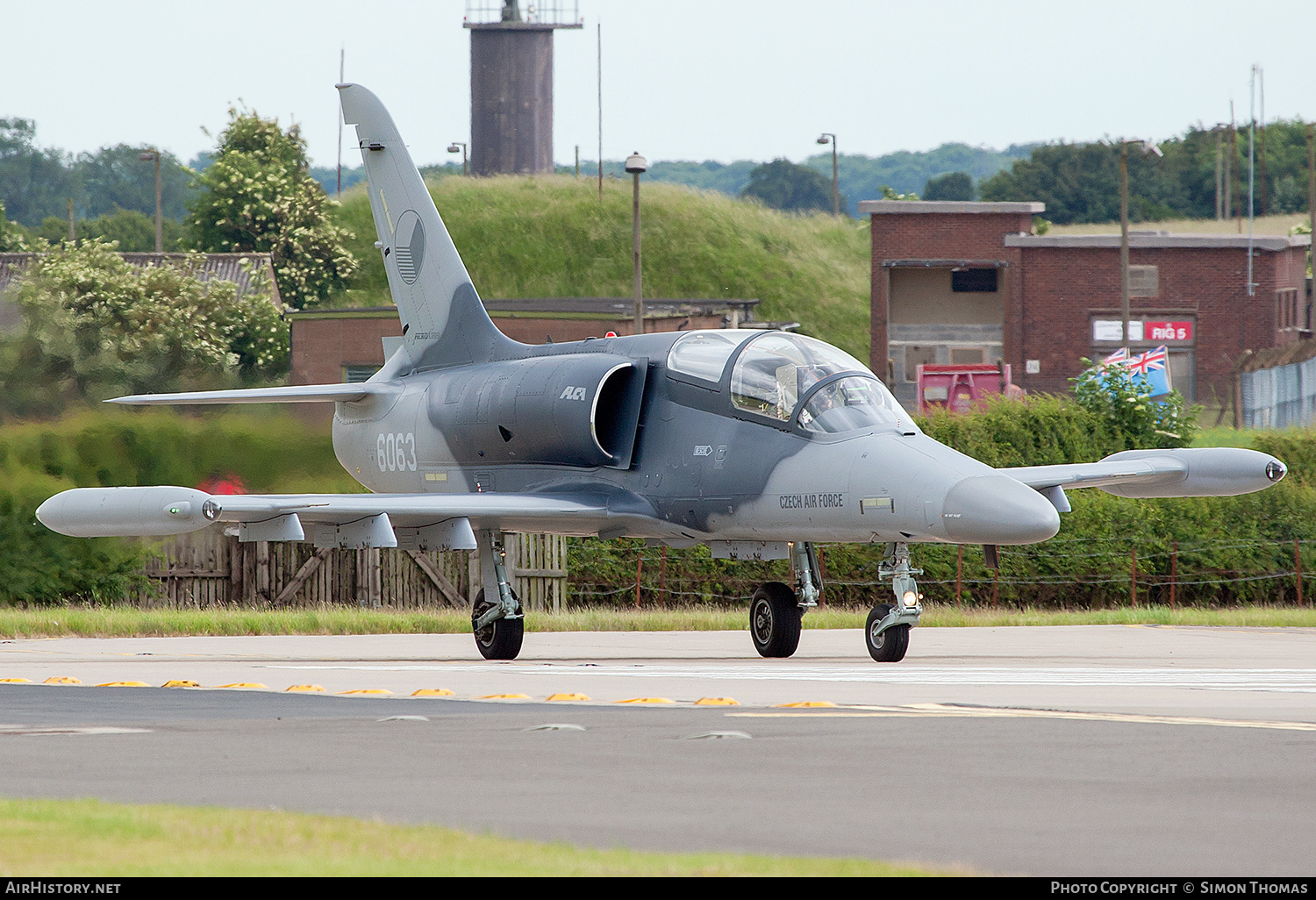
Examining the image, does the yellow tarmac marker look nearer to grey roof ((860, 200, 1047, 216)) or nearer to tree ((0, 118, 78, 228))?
grey roof ((860, 200, 1047, 216))

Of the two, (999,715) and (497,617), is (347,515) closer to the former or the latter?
(497,617)

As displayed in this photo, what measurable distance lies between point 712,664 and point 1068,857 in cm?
1081

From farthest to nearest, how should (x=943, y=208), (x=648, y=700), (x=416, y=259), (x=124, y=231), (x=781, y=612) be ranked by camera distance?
(x=124, y=231) < (x=943, y=208) < (x=416, y=259) < (x=781, y=612) < (x=648, y=700)

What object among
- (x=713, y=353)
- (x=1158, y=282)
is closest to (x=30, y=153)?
(x=1158, y=282)

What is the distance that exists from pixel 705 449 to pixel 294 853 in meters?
11.6

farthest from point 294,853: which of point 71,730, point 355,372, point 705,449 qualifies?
point 355,372

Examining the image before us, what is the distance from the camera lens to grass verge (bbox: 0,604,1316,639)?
2312 centimetres

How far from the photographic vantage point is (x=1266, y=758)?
8.87m

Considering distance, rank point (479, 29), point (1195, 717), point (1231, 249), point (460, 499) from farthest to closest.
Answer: point (479, 29) → point (1231, 249) → point (460, 499) → point (1195, 717)

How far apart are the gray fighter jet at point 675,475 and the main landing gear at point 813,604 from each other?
2 cm

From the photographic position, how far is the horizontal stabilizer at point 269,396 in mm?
21078

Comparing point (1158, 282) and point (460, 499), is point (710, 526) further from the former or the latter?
point (1158, 282)

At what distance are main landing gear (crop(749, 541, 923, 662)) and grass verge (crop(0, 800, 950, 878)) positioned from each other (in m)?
9.88

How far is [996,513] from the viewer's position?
49.4ft
